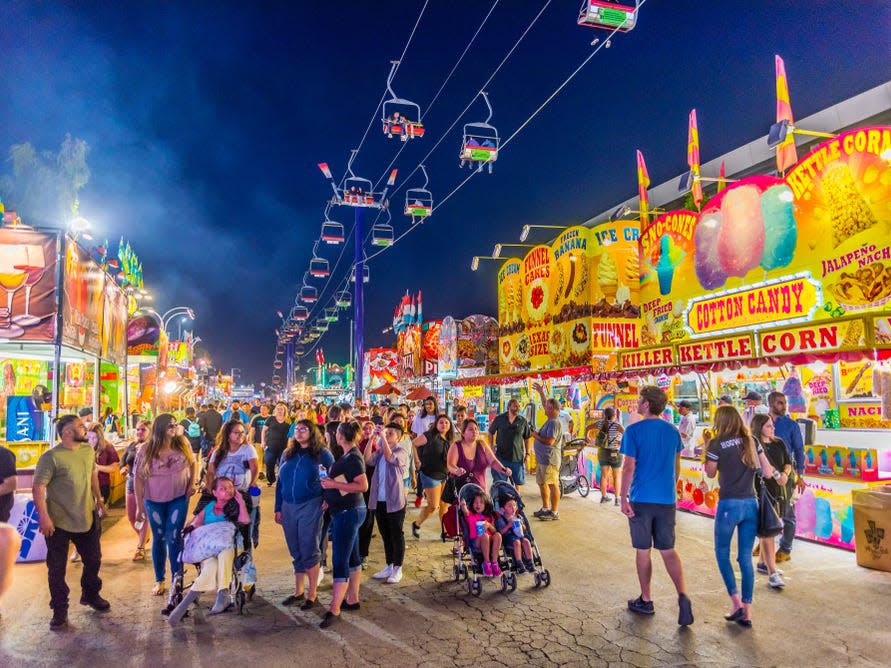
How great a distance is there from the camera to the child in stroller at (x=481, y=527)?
6.21 m

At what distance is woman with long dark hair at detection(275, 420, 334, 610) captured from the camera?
18.1 feet

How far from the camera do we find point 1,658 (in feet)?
14.9

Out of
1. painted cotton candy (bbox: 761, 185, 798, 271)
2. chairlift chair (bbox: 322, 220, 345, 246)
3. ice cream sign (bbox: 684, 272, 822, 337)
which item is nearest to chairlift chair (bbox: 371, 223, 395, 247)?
chairlift chair (bbox: 322, 220, 345, 246)

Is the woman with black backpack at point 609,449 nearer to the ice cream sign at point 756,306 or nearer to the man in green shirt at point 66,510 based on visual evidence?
the ice cream sign at point 756,306

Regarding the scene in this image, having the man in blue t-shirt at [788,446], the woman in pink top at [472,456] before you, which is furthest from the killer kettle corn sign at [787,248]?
the woman in pink top at [472,456]

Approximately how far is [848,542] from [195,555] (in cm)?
760

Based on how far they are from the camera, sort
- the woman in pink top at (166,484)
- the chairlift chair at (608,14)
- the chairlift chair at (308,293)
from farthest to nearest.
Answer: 1. the chairlift chair at (308,293)
2. the chairlift chair at (608,14)
3. the woman in pink top at (166,484)

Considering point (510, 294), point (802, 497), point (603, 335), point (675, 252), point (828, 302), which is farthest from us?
point (510, 294)

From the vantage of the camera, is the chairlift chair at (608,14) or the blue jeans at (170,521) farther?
the chairlift chair at (608,14)

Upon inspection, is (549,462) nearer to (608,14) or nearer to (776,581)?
(776,581)

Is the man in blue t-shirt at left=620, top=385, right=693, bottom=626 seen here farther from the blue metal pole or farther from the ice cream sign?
the blue metal pole

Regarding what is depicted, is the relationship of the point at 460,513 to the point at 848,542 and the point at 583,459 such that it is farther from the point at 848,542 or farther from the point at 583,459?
the point at 583,459

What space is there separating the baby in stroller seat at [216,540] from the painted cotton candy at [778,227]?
11.2 meters

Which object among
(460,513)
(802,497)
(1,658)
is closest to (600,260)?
(802,497)
